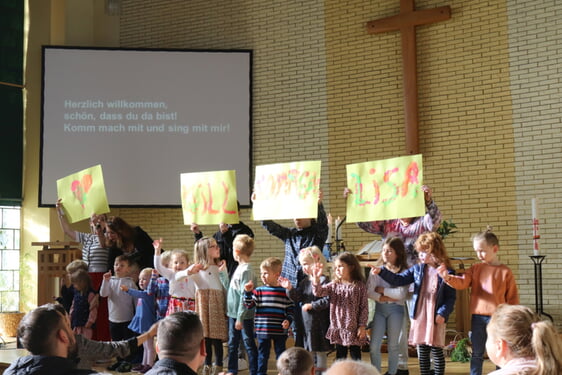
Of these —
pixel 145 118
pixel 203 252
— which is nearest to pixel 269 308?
pixel 203 252

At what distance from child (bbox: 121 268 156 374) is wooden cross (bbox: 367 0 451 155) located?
4101 millimetres

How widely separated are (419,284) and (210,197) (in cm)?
212

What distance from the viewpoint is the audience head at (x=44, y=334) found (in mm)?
2637

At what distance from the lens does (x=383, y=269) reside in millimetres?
5266

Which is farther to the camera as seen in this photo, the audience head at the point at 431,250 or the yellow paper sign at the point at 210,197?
the yellow paper sign at the point at 210,197

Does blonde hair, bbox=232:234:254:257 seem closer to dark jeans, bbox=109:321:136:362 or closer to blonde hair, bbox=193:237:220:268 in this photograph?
blonde hair, bbox=193:237:220:268

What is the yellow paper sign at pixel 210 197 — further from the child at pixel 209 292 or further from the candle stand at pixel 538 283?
the candle stand at pixel 538 283

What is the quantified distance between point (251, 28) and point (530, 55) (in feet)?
13.0

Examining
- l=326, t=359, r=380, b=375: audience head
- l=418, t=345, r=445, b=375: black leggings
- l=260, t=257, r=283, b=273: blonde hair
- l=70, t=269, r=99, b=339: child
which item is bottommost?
l=418, t=345, r=445, b=375: black leggings

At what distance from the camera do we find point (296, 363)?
284cm

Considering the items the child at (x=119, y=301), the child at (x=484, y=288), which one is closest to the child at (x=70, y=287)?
the child at (x=119, y=301)

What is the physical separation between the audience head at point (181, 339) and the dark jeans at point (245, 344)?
3146 millimetres

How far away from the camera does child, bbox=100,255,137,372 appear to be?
21.1 feet

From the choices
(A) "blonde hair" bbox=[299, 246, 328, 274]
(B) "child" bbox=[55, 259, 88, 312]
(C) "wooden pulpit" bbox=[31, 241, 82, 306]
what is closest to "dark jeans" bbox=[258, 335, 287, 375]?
(A) "blonde hair" bbox=[299, 246, 328, 274]
